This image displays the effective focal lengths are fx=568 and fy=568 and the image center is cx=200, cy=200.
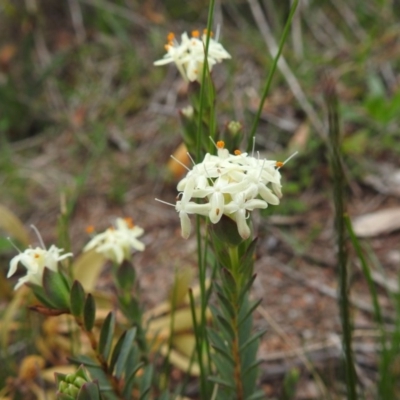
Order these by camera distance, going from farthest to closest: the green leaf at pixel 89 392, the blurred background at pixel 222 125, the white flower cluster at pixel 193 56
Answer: the blurred background at pixel 222 125 < the white flower cluster at pixel 193 56 < the green leaf at pixel 89 392

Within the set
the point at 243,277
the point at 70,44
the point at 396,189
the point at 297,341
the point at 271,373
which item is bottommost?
the point at 243,277

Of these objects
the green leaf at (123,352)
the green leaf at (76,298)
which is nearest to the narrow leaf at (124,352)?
the green leaf at (123,352)

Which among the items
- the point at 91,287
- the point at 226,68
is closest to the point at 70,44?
the point at 226,68

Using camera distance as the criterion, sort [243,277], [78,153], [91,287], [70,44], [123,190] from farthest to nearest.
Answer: [70,44], [78,153], [123,190], [91,287], [243,277]

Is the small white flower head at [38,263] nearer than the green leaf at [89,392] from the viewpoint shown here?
No

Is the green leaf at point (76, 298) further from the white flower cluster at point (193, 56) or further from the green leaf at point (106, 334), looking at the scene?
the white flower cluster at point (193, 56)

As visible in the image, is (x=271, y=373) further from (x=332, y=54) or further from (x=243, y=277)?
(x=332, y=54)

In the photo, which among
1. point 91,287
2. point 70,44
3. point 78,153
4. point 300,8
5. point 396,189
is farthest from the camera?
point 70,44

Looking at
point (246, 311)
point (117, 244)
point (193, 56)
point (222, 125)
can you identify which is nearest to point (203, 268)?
point (246, 311)
